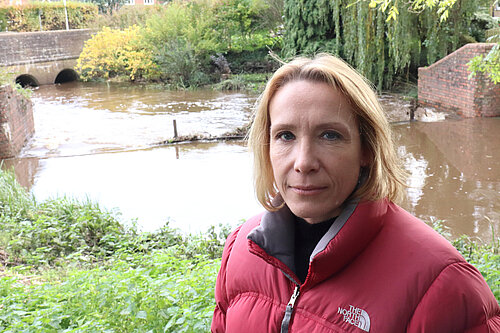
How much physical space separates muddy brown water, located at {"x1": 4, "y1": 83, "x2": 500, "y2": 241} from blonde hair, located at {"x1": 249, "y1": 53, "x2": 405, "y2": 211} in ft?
8.69

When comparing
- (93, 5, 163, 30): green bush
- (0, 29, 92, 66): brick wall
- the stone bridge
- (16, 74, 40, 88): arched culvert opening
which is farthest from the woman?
(93, 5, 163, 30): green bush

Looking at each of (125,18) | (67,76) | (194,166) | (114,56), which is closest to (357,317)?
(194,166)

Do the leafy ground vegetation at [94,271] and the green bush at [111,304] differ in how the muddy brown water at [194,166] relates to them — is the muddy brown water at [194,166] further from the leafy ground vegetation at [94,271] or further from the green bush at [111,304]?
the green bush at [111,304]

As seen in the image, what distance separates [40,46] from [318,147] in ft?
94.8

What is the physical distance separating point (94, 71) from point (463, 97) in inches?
803

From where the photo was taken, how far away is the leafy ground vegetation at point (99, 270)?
3.33 m

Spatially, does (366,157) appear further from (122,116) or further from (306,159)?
(122,116)

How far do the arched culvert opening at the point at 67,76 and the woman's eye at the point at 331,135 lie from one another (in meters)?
30.0

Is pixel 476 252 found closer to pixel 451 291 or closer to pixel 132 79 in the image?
pixel 451 291

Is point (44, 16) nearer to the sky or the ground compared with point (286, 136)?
nearer to the sky

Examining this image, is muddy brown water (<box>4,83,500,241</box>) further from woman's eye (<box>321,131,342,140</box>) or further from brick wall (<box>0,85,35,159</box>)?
woman's eye (<box>321,131,342,140</box>)

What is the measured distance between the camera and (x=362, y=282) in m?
1.27

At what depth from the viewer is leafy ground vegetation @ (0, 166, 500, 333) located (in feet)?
10.9

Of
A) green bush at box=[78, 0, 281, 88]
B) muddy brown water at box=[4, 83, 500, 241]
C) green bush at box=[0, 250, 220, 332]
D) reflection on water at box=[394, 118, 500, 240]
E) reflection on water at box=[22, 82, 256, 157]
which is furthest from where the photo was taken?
green bush at box=[78, 0, 281, 88]
